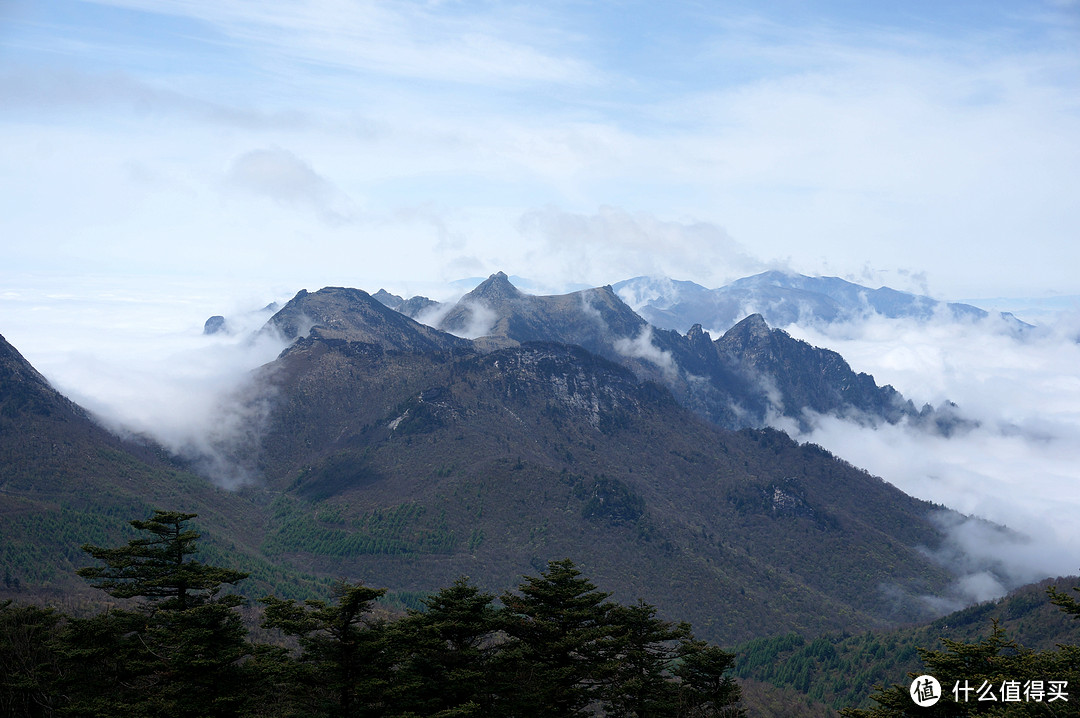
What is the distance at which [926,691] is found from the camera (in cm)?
6047

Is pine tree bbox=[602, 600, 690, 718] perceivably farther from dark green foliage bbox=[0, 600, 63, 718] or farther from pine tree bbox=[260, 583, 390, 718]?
dark green foliage bbox=[0, 600, 63, 718]

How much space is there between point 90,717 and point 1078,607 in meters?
85.4

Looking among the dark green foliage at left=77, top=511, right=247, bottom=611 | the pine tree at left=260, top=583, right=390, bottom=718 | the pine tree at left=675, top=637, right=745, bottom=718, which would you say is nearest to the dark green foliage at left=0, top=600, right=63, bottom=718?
the dark green foliage at left=77, top=511, right=247, bottom=611

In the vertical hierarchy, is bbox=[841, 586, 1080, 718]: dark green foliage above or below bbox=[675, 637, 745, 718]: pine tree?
above

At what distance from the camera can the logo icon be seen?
59344 mm

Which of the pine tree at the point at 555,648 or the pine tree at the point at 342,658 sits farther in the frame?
the pine tree at the point at 555,648

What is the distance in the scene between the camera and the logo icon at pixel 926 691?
195ft

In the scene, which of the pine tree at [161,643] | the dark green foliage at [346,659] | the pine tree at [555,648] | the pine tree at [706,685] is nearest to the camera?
the pine tree at [161,643]

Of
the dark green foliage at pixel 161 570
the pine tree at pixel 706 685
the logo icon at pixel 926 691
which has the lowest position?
the pine tree at pixel 706 685

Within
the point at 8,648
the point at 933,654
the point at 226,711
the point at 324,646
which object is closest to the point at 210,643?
the point at 226,711

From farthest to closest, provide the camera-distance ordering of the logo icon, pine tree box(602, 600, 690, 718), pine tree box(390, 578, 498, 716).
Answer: pine tree box(602, 600, 690, 718) → pine tree box(390, 578, 498, 716) → the logo icon

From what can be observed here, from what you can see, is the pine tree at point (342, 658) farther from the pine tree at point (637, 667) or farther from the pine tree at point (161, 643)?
the pine tree at point (637, 667)

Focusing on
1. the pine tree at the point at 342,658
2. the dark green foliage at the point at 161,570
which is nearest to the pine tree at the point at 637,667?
the pine tree at the point at 342,658

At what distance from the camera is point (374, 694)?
212 feet
